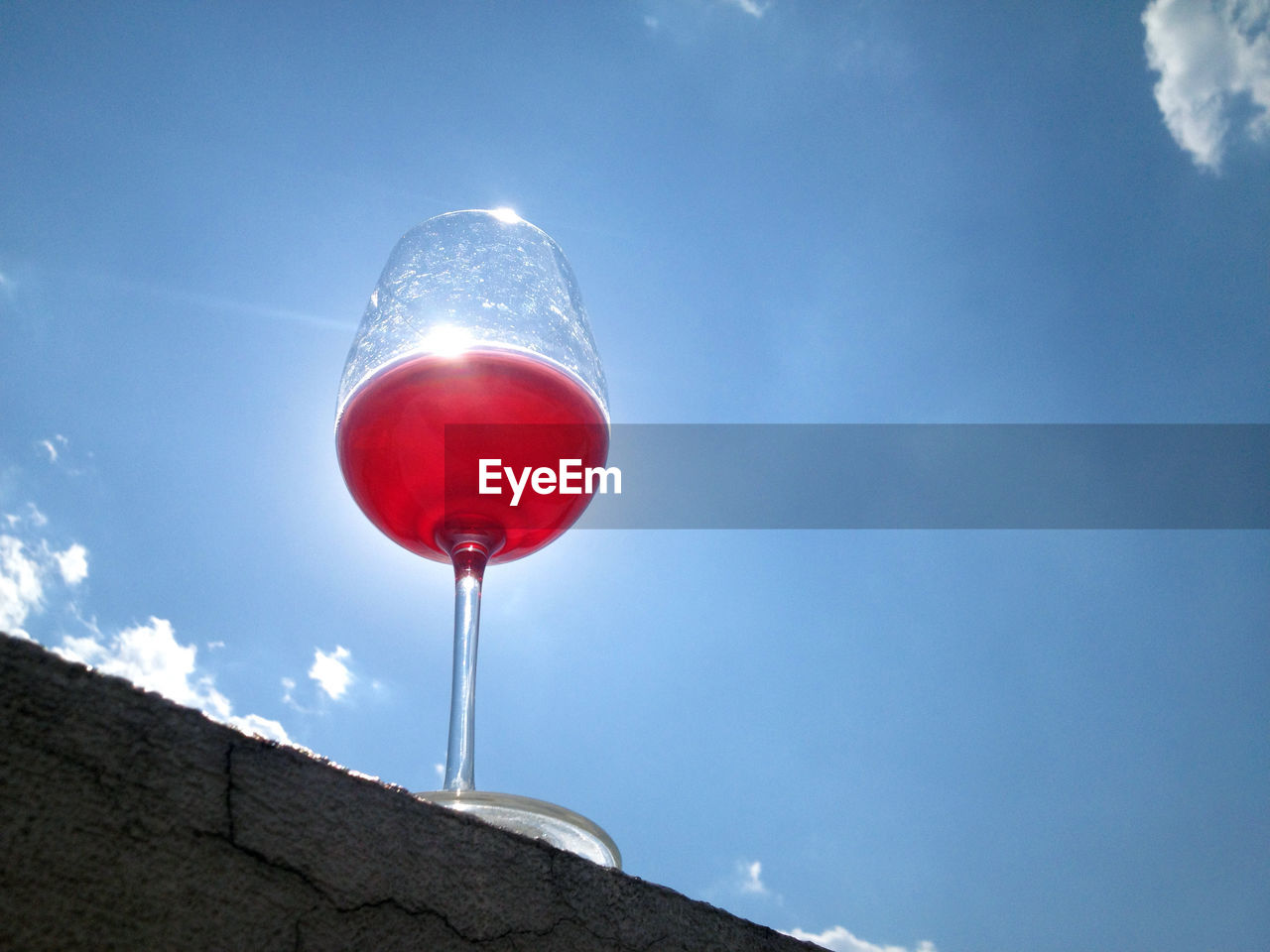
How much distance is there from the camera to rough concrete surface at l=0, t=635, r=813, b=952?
48cm

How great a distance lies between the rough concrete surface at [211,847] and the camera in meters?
0.48

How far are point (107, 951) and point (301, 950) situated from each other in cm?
12

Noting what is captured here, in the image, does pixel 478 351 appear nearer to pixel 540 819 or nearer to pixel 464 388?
pixel 464 388

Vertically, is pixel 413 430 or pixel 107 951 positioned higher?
pixel 413 430

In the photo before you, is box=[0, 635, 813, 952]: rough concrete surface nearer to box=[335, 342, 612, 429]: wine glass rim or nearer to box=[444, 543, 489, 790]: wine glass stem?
box=[444, 543, 489, 790]: wine glass stem

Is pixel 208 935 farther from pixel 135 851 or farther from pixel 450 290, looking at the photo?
pixel 450 290

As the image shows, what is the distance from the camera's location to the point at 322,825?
1.95 feet

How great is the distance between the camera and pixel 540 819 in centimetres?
89

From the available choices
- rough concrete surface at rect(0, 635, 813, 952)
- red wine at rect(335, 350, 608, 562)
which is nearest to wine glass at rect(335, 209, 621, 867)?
red wine at rect(335, 350, 608, 562)

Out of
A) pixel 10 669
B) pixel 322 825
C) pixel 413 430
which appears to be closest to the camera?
pixel 10 669

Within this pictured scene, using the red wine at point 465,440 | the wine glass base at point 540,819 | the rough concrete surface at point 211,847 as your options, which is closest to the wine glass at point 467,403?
the red wine at point 465,440

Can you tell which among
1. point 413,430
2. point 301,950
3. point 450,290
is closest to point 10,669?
point 301,950

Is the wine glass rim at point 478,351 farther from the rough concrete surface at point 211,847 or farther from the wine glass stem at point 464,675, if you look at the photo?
the rough concrete surface at point 211,847

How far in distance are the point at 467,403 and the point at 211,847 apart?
78 centimetres
